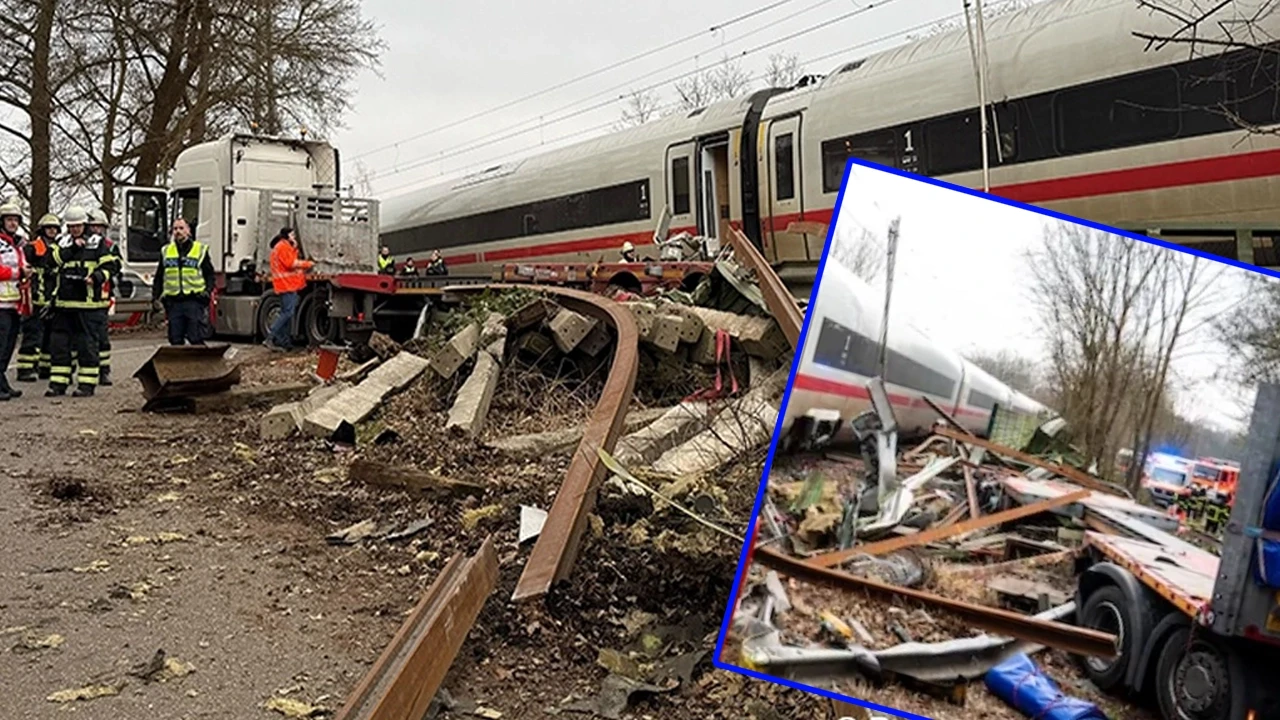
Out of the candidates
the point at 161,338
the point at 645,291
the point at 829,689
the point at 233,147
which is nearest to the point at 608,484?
the point at 829,689

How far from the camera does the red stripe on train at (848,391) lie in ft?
5.69

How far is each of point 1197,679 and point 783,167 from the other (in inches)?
434

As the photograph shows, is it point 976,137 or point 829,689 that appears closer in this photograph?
point 829,689

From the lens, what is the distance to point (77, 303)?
9.40m

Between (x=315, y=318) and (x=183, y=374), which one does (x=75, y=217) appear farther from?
(x=315, y=318)

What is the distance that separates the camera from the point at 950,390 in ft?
5.71

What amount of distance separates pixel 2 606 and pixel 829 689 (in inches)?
146

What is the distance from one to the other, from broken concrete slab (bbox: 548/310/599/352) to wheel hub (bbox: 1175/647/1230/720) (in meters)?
5.81

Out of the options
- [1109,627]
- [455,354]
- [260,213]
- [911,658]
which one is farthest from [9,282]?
[1109,627]

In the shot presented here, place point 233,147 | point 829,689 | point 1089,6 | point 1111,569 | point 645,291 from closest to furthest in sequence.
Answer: point 1111,569 < point 829,689 < point 1089,6 < point 645,291 < point 233,147

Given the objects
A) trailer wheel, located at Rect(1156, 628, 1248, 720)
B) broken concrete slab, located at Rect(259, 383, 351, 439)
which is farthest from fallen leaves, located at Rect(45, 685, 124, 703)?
broken concrete slab, located at Rect(259, 383, 351, 439)

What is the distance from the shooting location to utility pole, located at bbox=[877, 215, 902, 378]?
1759 mm

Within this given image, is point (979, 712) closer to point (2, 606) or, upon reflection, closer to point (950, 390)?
point (950, 390)

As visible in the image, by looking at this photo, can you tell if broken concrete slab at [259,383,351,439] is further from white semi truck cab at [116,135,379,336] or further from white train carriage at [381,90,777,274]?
white semi truck cab at [116,135,379,336]
